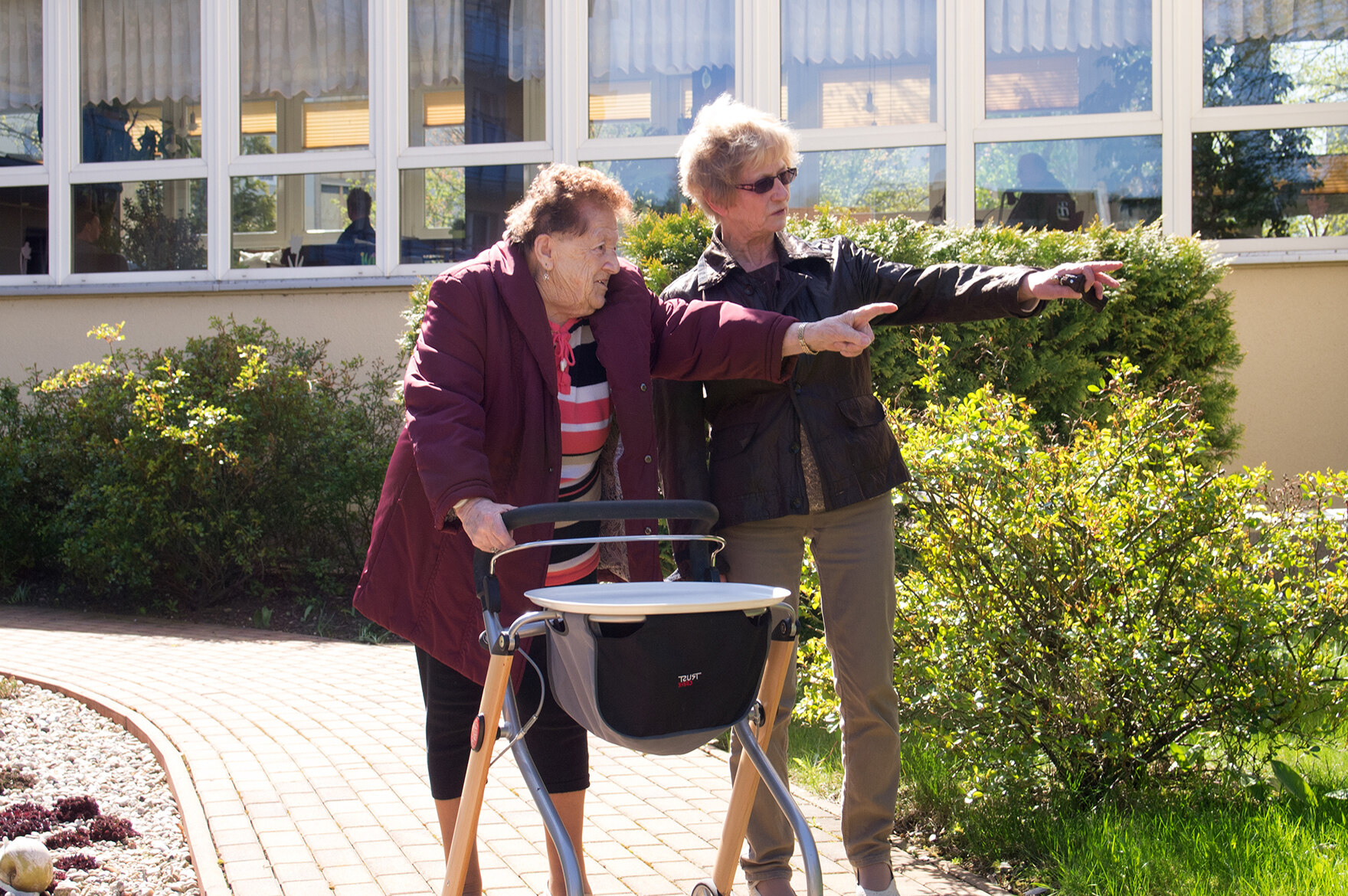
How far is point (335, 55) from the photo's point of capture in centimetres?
940

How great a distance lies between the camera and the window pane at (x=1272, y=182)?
25.5 feet

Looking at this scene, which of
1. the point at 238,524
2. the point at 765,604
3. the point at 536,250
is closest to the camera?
the point at 765,604

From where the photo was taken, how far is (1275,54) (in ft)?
25.9

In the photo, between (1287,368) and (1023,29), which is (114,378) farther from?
(1287,368)

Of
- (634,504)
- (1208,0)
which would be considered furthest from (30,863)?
(1208,0)

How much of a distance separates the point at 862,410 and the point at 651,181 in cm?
606

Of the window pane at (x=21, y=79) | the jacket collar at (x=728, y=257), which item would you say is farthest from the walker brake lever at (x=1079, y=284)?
the window pane at (x=21, y=79)

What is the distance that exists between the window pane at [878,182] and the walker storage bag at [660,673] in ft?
21.6

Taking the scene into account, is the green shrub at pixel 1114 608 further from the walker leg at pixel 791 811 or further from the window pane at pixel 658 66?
the window pane at pixel 658 66

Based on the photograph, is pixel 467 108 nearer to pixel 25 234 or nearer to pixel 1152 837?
pixel 25 234

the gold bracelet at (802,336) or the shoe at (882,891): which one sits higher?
the gold bracelet at (802,336)

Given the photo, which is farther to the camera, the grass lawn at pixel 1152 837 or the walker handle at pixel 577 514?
the grass lawn at pixel 1152 837

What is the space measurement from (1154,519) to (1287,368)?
5102 mm

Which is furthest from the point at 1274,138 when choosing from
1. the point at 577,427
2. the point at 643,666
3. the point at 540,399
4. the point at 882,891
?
the point at 643,666
